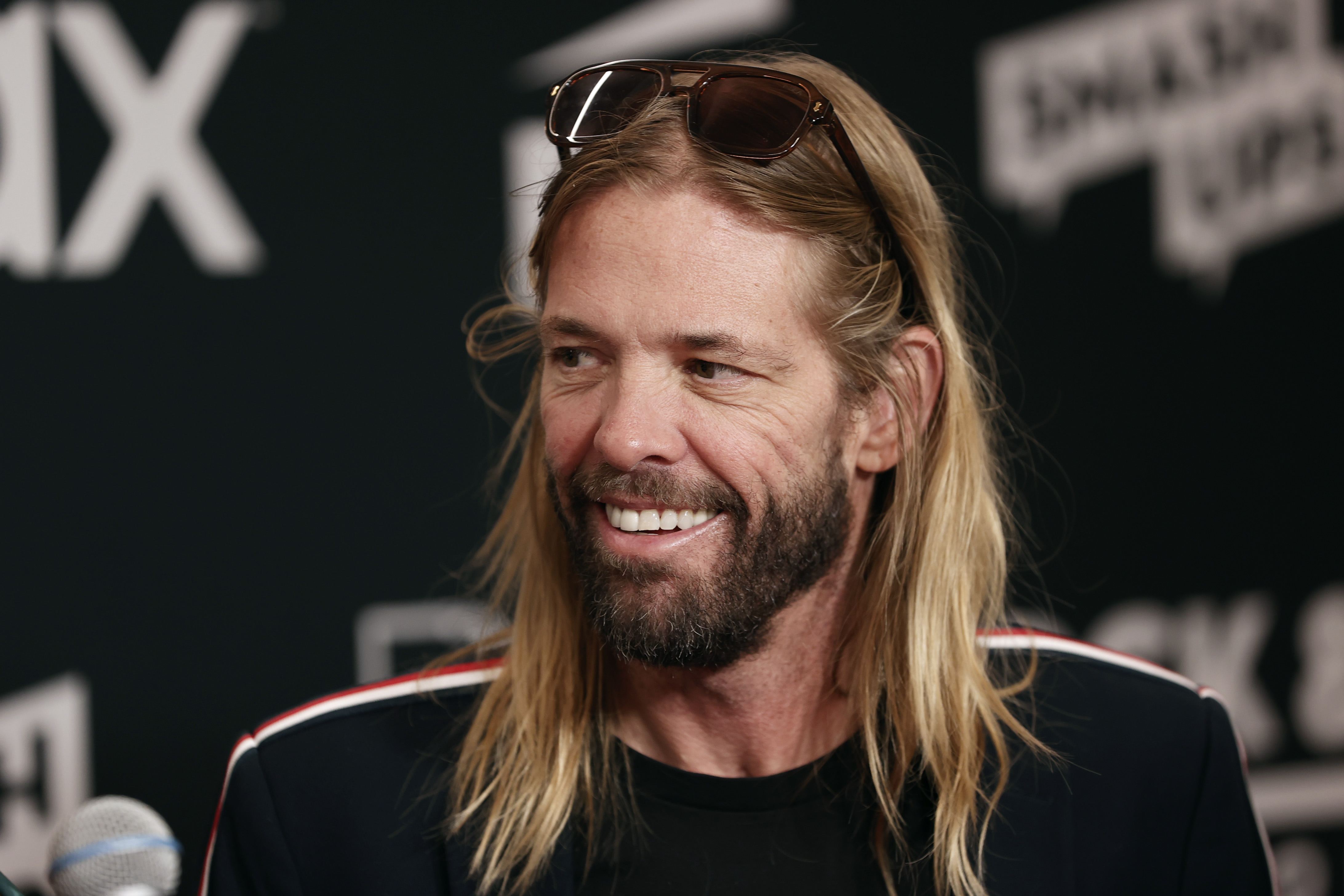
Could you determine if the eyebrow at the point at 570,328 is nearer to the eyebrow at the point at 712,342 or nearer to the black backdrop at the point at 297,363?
the eyebrow at the point at 712,342

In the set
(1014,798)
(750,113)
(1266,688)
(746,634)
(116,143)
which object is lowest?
(1266,688)

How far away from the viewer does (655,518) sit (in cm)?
123

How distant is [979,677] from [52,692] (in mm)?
1494

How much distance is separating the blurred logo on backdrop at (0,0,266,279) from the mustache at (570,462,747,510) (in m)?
1.03

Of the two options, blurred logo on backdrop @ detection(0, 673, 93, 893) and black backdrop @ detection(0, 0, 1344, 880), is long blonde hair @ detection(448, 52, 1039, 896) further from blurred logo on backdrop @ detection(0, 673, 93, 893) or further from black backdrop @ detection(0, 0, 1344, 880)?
blurred logo on backdrop @ detection(0, 673, 93, 893)

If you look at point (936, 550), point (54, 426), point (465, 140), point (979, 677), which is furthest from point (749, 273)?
point (54, 426)

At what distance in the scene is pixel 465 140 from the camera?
6.61 feet

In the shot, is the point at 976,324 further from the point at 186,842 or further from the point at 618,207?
the point at 186,842

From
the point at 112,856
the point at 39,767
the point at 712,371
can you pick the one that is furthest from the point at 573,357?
the point at 39,767

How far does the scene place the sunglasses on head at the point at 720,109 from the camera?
1.23m

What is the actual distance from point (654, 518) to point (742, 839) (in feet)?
1.24

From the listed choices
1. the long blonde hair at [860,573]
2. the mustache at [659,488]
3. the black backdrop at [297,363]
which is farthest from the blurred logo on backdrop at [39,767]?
the mustache at [659,488]

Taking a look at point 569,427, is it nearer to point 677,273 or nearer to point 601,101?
point 677,273

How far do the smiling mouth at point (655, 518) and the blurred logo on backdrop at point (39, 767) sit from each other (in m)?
1.17
